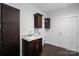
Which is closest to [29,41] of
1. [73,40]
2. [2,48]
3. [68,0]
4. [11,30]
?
[11,30]

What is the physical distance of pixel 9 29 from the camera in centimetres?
150

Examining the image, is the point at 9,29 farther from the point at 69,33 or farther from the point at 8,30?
the point at 69,33

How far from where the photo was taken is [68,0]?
1.03 m

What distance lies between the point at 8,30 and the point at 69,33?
2606 mm

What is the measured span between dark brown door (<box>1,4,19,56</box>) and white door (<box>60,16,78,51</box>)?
2365mm

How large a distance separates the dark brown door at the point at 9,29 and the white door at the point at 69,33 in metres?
2.36

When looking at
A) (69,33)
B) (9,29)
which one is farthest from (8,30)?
(69,33)

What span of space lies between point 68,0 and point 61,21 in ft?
7.84

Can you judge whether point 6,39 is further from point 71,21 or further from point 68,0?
point 71,21

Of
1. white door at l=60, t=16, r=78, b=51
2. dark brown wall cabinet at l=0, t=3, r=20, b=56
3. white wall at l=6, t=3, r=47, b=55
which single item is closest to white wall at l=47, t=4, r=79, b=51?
white door at l=60, t=16, r=78, b=51

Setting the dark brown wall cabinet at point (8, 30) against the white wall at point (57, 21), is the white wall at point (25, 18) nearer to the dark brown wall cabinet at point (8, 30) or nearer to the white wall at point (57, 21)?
the dark brown wall cabinet at point (8, 30)

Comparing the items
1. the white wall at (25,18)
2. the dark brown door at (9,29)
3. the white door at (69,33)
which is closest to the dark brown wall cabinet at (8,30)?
the dark brown door at (9,29)

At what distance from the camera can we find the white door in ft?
9.24

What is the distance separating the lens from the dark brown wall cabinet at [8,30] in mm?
1343
